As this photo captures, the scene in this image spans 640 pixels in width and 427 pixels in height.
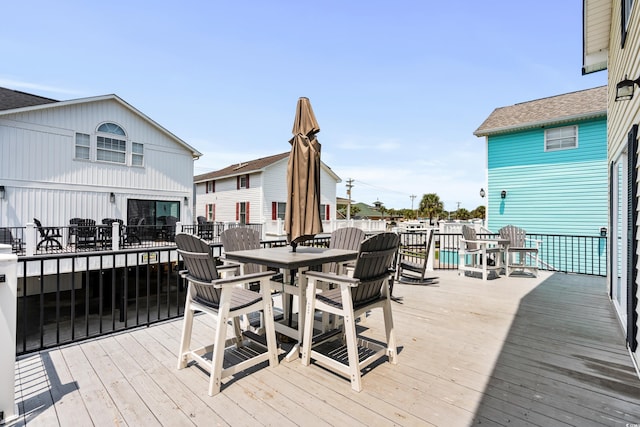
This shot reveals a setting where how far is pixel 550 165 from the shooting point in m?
9.41

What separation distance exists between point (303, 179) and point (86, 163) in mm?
11481

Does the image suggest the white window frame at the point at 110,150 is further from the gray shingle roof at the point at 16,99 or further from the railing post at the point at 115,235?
the railing post at the point at 115,235

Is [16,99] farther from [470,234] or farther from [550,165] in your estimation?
[550,165]

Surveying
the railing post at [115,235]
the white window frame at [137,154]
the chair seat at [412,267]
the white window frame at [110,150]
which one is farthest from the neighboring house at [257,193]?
the chair seat at [412,267]

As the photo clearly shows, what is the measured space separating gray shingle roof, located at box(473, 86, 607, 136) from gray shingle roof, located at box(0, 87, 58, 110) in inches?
598

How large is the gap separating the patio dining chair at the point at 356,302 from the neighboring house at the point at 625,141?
6.85 ft

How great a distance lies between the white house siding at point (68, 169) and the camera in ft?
31.3

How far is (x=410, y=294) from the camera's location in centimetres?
494

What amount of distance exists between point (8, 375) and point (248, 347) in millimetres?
1591

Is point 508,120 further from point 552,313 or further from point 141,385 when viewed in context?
point 141,385

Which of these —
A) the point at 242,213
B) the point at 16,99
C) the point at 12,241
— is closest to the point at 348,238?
the point at 12,241

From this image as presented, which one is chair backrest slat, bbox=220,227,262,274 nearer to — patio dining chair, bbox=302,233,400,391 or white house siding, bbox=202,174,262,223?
patio dining chair, bbox=302,233,400,391

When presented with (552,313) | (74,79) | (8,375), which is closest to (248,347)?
(8,375)

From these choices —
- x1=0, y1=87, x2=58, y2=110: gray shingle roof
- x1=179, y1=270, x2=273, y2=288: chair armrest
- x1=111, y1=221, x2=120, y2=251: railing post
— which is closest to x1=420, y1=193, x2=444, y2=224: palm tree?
x1=111, y1=221, x2=120, y2=251: railing post
